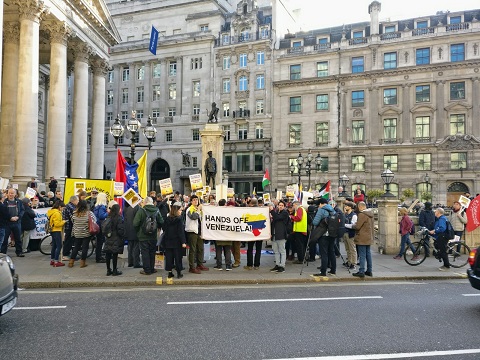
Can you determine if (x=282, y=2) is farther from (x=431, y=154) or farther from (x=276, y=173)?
(x=431, y=154)

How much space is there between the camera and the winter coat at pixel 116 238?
1043cm

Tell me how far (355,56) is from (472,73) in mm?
13435

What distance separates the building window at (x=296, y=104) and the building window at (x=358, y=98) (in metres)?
6.91

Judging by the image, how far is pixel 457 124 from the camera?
148 feet

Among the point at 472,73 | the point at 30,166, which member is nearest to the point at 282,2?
the point at 472,73

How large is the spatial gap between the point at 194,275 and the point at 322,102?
4327 centimetres

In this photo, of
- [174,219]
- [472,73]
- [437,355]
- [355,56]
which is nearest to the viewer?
[437,355]

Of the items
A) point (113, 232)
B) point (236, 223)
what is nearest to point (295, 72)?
point (236, 223)

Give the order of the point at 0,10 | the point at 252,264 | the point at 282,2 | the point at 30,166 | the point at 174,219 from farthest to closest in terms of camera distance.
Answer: the point at 282,2
the point at 30,166
the point at 0,10
the point at 252,264
the point at 174,219

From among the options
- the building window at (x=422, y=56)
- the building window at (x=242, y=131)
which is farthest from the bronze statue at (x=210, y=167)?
the building window at (x=422, y=56)

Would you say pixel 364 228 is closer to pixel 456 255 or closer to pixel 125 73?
Answer: pixel 456 255

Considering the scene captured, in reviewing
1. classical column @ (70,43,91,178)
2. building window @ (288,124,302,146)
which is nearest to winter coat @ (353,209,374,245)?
classical column @ (70,43,91,178)

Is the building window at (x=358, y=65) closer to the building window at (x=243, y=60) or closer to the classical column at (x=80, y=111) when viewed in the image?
the building window at (x=243, y=60)

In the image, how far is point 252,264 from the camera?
12414 mm
